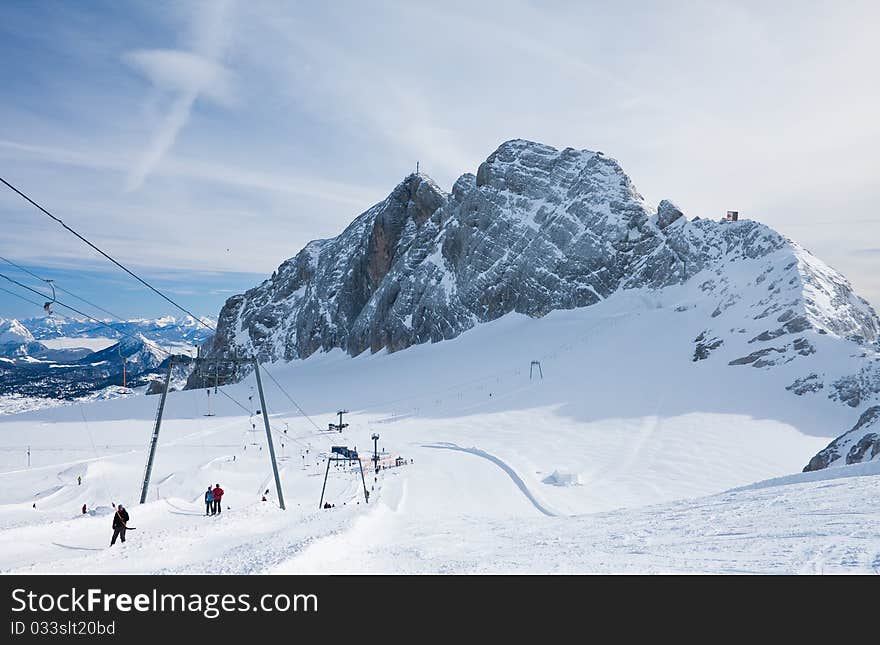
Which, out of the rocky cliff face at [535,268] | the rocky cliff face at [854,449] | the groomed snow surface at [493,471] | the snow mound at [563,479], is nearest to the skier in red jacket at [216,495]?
the groomed snow surface at [493,471]

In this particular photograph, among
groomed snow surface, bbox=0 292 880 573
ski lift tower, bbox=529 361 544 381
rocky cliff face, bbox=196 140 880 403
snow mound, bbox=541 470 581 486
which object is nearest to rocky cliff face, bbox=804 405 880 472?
groomed snow surface, bbox=0 292 880 573

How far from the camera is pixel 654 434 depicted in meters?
40.4

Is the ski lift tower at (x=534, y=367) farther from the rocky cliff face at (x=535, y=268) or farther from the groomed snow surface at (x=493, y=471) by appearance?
the rocky cliff face at (x=535, y=268)

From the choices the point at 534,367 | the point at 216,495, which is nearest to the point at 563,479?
the point at 216,495

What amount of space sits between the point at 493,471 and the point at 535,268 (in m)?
65.8

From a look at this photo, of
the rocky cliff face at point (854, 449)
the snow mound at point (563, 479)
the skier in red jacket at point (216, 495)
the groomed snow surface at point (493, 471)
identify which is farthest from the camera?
the snow mound at point (563, 479)

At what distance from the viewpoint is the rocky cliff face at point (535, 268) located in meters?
60.2

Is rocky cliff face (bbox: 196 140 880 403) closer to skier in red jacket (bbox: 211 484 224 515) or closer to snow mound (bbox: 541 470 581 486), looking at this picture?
snow mound (bbox: 541 470 581 486)

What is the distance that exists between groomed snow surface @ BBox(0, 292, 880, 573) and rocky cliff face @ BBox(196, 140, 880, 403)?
5.65m

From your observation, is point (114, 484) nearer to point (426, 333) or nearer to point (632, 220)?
point (426, 333)

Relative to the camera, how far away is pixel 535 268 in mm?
95812

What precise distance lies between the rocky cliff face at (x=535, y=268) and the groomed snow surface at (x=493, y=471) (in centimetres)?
565

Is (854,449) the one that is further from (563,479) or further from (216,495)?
(216,495)

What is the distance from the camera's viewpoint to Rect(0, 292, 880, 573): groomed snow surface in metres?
10.7
